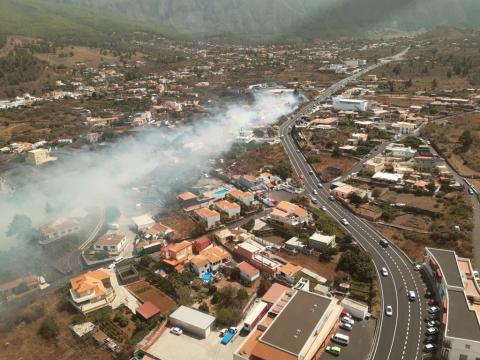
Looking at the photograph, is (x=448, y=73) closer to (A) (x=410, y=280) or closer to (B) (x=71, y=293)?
(A) (x=410, y=280)

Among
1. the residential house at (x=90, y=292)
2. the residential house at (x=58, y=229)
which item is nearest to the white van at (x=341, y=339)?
the residential house at (x=90, y=292)

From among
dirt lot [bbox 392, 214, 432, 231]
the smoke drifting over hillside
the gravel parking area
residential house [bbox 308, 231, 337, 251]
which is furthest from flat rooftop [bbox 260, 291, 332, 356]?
the smoke drifting over hillside

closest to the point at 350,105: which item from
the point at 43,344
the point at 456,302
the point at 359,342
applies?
the point at 456,302

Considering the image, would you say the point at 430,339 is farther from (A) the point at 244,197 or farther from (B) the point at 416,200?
(A) the point at 244,197

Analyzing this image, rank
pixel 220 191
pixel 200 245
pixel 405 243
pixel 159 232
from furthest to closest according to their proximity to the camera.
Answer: pixel 220 191
pixel 159 232
pixel 405 243
pixel 200 245

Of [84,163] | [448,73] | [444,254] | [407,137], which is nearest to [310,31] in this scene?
[448,73]
